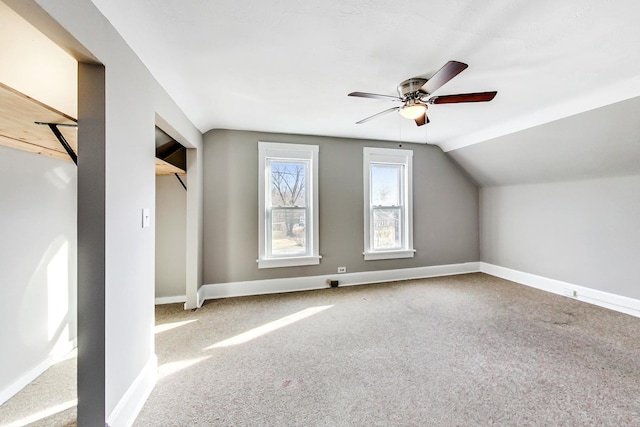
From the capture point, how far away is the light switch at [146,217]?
1683 mm

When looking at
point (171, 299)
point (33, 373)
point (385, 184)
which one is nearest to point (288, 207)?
point (385, 184)

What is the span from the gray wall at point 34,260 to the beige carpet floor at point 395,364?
44cm

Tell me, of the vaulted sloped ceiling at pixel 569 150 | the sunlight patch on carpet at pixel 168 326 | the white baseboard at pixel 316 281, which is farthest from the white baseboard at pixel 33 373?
the vaulted sloped ceiling at pixel 569 150

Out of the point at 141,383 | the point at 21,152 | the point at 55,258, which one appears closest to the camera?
the point at 141,383

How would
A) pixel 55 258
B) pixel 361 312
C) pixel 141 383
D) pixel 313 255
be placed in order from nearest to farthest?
1. pixel 141 383
2. pixel 55 258
3. pixel 361 312
4. pixel 313 255

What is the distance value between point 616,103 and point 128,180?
410cm

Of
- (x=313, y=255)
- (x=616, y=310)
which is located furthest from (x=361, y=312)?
(x=616, y=310)

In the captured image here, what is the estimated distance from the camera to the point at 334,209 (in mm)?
3938

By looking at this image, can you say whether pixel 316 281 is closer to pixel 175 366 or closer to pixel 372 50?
pixel 175 366

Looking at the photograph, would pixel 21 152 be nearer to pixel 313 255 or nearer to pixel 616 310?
pixel 313 255

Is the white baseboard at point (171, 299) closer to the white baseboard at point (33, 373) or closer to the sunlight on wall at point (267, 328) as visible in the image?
the white baseboard at point (33, 373)

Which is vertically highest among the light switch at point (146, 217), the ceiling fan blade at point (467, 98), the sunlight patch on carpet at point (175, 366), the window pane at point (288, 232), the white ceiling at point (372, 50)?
the white ceiling at point (372, 50)

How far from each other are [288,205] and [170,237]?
161 centimetres

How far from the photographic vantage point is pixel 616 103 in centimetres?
237
